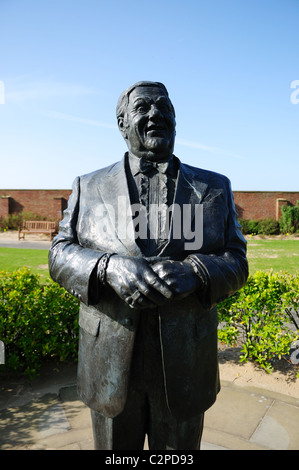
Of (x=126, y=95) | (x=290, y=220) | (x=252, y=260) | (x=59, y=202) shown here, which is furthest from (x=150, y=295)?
(x=59, y=202)

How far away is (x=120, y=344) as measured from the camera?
5.92ft

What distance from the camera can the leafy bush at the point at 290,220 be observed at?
918 inches

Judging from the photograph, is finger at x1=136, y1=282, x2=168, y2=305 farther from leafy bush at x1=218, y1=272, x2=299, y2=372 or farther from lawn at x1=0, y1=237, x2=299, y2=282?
lawn at x1=0, y1=237, x2=299, y2=282

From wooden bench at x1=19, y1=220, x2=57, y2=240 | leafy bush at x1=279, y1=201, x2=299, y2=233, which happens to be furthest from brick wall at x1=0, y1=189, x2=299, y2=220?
wooden bench at x1=19, y1=220, x2=57, y2=240

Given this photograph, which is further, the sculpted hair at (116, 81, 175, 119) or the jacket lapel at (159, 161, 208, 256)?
the sculpted hair at (116, 81, 175, 119)

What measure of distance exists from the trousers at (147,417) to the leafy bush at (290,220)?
A: 75.7 ft

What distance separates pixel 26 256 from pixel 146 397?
11614mm

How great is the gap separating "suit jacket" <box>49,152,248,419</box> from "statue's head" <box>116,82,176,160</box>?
173 millimetres

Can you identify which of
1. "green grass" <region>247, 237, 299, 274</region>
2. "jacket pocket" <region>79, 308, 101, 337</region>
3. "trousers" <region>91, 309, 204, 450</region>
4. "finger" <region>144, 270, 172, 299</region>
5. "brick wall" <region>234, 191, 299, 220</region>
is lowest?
"green grass" <region>247, 237, 299, 274</region>

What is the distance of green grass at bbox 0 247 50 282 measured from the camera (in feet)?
32.7

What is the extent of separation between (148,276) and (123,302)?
274 millimetres

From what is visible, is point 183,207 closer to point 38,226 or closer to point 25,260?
point 25,260

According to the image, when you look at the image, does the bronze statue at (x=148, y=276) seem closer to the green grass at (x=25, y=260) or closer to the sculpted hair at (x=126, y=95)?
the sculpted hair at (x=126, y=95)

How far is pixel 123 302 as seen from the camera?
1805mm
